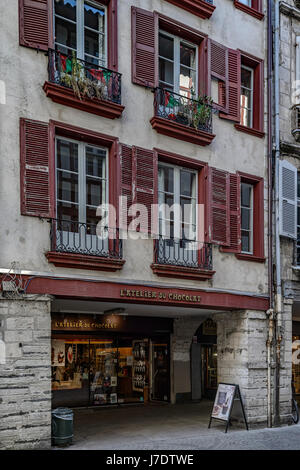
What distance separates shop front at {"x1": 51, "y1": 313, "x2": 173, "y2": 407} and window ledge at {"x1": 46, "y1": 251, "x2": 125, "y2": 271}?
4663 mm

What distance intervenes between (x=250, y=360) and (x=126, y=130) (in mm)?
6039

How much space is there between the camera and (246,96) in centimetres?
1417

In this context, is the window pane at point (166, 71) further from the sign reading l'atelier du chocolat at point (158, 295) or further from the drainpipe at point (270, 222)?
the sign reading l'atelier du chocolat at point (158, 295)

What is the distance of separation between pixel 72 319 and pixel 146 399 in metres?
3.95

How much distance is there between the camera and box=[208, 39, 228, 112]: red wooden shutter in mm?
12898

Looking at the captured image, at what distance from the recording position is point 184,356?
16.9 metres

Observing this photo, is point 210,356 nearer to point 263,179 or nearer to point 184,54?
point 263,179

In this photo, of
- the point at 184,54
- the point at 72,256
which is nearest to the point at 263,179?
the point at 184,54

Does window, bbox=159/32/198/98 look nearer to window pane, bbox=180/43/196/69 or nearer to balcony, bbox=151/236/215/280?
window pane, bbox=180/43/196/69

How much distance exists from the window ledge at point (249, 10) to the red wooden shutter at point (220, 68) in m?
1.33

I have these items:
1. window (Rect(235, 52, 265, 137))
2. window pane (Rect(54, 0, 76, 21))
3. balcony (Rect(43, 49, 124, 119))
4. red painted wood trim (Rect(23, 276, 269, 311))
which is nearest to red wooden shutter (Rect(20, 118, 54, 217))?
balcony (Rect(43, 49, 124, 119))

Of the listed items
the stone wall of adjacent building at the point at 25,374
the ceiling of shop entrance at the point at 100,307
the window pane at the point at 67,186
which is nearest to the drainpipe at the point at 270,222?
A: the ceiling of shop entrance at the point at 100,307

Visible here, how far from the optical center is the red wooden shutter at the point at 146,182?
11242mm

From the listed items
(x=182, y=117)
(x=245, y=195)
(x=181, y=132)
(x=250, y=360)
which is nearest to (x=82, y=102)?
(x=181, y=132)
